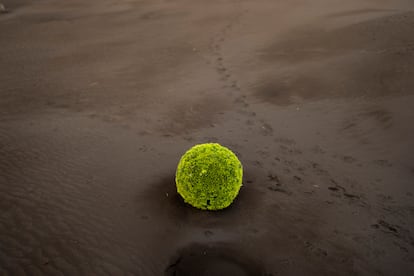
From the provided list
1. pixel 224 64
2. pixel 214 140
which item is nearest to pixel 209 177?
pixel 214 140

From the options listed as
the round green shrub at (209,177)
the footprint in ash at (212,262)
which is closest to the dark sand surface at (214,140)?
the footprint in ash at (212,262)

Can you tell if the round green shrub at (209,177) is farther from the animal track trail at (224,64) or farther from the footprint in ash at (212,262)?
the animal track trail at (224,64)

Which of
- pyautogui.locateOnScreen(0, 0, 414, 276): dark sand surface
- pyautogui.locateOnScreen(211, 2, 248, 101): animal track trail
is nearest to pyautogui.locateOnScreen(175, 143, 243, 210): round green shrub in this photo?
pyautogui.locateOnScreen(0, 0, 414, 276): dark sand surface

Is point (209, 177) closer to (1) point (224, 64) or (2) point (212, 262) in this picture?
(2) point (212, 262)

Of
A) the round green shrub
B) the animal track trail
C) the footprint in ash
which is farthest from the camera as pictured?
the animal track trail

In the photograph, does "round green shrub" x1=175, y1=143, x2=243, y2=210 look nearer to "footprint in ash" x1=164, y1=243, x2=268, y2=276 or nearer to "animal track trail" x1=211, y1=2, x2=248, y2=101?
"footprint in ash" x1=164, y1=243, x2=268, y2=276

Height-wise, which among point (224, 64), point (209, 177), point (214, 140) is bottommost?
point (214, 140)

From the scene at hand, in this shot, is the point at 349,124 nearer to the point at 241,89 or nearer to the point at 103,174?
the point at 241,89
